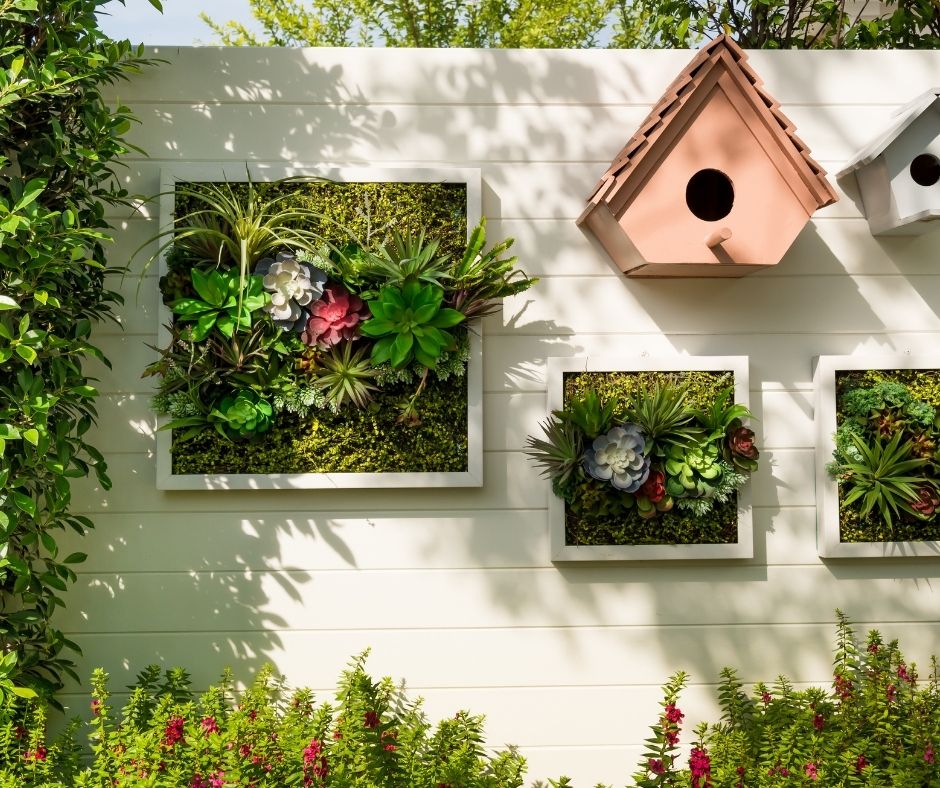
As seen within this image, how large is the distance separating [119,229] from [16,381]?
53 cm

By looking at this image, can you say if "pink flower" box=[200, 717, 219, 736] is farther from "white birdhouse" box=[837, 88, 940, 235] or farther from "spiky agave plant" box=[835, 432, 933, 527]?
"white birdhouse" box=[837, 88, 940, 235]

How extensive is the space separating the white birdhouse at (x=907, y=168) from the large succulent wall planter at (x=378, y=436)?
41.3 inches

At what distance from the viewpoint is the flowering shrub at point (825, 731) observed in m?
A: 1.67

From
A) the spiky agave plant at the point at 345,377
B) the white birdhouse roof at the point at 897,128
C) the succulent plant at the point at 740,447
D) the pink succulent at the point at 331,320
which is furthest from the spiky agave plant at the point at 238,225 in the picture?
the white birdhouse roof at the point at 897,128

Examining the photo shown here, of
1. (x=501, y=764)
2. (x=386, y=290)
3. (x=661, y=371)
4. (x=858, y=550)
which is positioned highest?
(x=386, y=290)

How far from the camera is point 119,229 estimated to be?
2.10 meters

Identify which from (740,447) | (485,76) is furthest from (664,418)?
(485,76)

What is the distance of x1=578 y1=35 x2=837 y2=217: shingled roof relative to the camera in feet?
6.31

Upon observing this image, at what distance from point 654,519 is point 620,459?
21cm

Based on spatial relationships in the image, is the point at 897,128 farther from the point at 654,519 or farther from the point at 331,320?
the point at 331,320

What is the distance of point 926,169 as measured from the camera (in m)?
2.14

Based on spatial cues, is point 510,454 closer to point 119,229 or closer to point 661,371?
point 661,371

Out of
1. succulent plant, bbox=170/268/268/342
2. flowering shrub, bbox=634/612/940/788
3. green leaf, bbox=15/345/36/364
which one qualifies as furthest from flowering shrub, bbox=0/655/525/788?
succulent plant, bbox=170/268/268/342

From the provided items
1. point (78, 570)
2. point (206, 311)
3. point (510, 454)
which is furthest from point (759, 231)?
point (78, 570)
